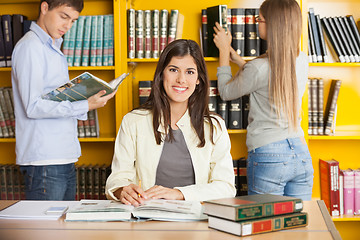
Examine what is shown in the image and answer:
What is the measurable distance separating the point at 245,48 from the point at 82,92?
3.75ft

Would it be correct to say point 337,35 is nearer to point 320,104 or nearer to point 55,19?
point 320,104

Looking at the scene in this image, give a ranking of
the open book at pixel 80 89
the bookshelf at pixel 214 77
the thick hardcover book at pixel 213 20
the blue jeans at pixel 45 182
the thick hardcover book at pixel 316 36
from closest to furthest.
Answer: the open book at pixel 80 89
the blue jeans at pixel 45 182
the thick hardcover book at pixel 213 20
the thick hardcover book at pixel 316 36
the bookshelf at pixel 214 77

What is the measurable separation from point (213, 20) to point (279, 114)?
0.82 m

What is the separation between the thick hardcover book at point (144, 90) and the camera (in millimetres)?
2957

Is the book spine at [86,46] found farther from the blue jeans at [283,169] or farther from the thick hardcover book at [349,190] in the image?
the thick hardcover book at [349,190]

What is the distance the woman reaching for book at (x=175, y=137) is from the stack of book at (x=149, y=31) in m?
0.83

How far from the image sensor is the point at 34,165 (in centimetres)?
234

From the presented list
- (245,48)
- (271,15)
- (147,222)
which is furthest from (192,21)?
A: (147,222)

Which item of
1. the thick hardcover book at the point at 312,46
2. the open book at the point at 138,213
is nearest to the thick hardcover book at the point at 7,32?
the open book at the point at 138,213

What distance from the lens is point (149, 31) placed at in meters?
2.94

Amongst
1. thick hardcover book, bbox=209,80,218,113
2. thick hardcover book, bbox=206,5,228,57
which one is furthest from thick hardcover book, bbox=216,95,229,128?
thick hardcover book, bbox=206,5,228,57

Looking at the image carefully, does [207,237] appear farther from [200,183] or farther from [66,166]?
[66,166]

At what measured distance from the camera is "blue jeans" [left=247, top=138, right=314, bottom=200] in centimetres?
238

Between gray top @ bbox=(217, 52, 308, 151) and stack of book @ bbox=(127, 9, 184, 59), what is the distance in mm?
613
